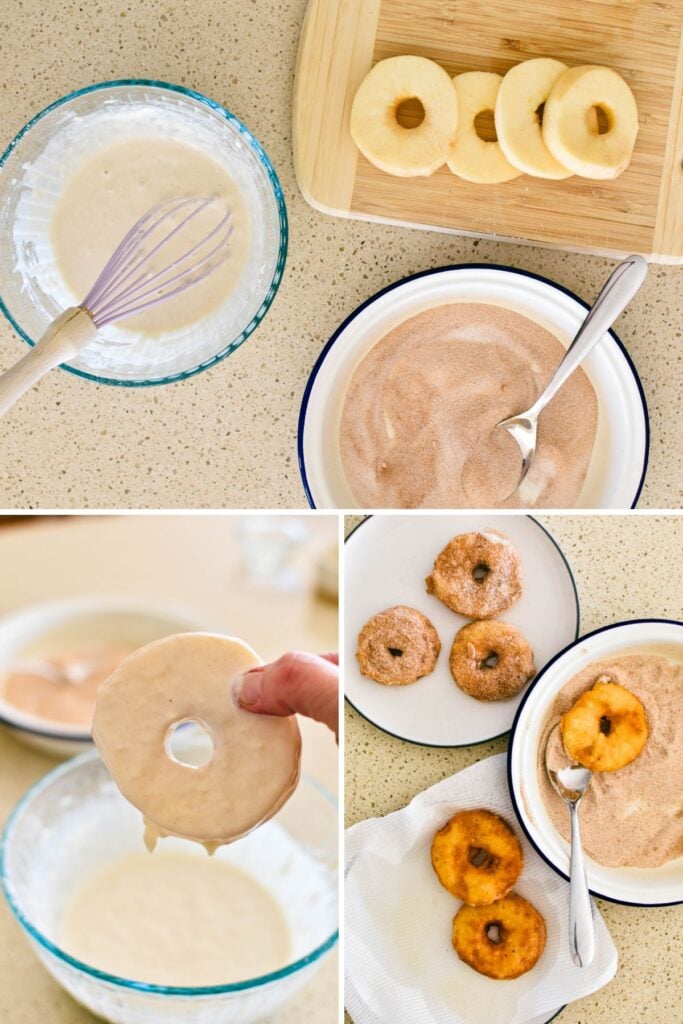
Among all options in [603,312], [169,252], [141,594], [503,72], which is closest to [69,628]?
[141,594]

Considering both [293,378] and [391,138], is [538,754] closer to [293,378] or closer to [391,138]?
[293,378]

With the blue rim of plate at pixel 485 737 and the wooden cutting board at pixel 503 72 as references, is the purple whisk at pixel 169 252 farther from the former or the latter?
the blue rim of plate at pixel 485 737

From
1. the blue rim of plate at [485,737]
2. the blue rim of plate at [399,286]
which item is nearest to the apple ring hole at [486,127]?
the blue rim of plate at [399,286]

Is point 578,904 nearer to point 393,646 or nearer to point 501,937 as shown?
point 501,937

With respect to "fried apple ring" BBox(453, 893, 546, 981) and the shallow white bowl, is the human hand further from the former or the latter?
"fried apple ring" BBox(453, 893, 546, 981)

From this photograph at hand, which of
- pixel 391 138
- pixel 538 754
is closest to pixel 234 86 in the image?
pixel 391 138

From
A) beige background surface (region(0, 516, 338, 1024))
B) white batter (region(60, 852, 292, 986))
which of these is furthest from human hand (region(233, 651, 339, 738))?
white batter (region(60, 852, 292, 986))
